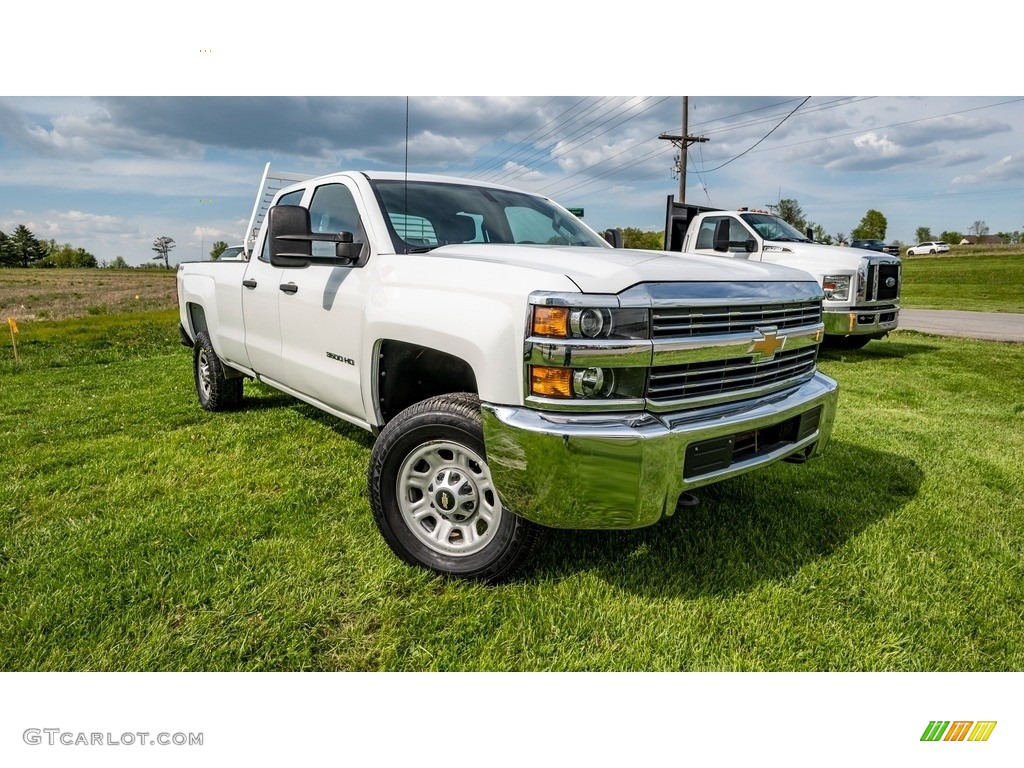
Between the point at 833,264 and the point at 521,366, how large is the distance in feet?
26.0

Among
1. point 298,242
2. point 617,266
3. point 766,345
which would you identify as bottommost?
point 766,345

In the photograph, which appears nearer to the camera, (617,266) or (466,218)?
(617,266)

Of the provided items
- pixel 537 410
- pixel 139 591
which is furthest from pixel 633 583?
pixel 139 591

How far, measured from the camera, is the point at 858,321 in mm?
8617

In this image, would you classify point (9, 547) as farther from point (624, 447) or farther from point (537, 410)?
point (624, 447)

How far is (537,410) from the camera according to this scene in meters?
2.33

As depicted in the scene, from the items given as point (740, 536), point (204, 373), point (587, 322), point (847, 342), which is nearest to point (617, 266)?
point (587, 322)

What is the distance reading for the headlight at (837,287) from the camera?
337 inches

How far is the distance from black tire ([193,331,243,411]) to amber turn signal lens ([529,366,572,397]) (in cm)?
410

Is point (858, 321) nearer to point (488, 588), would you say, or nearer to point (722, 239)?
point (722, 239)

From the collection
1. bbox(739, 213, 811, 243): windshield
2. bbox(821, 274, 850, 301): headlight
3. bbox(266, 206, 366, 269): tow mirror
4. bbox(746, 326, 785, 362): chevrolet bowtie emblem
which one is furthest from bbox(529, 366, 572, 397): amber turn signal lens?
bbox(739, 213, 811, 243): windshield

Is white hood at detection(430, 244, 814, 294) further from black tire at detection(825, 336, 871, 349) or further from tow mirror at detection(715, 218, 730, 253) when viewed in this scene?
black tire at detection(825, 336, 871, 349)

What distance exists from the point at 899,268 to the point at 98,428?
1009cm

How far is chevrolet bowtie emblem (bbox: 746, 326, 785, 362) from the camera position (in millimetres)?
2676
